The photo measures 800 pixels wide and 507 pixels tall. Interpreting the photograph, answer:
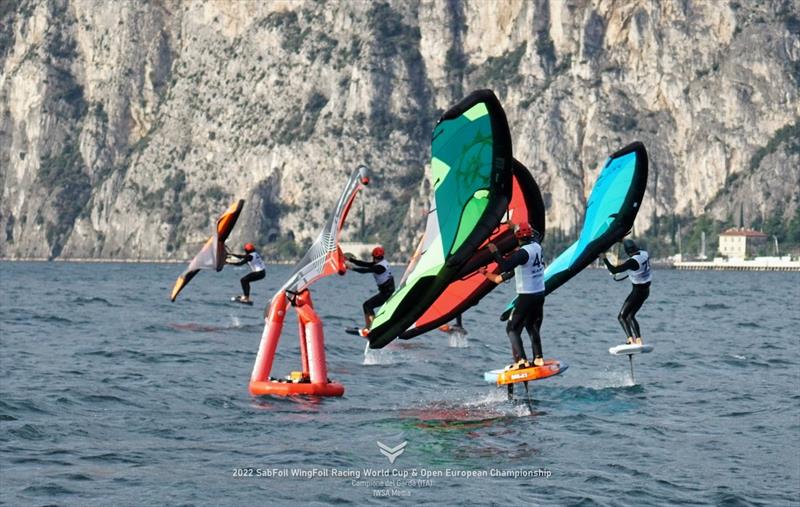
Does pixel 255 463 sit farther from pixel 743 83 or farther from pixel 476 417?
pixel 743 83

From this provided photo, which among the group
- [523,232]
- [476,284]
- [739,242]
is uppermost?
[739,242]

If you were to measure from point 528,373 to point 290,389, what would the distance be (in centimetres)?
462

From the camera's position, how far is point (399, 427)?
63.9 ft

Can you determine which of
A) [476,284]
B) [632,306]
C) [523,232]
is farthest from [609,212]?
[523,232]

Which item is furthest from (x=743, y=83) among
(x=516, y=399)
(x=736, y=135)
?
(x=516, y=399)

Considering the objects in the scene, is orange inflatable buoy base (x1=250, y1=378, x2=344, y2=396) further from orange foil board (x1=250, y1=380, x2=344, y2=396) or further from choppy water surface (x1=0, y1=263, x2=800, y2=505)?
choppy water surface (x1=0, y1=263, x2=800, y2=505)

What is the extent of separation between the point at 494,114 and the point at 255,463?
6.67 meters

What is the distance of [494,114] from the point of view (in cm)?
1989

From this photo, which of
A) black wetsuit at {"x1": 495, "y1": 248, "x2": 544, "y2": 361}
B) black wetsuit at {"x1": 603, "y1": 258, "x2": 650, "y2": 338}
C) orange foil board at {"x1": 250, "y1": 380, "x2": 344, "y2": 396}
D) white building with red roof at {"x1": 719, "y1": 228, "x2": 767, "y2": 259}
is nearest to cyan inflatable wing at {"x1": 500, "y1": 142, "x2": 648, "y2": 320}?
black wetsuit at {"x1": 603, "y1": 258, "x2": 650, "y2": 338}

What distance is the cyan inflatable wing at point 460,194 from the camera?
65.8 feet

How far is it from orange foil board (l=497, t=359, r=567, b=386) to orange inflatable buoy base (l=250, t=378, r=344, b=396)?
372 cm

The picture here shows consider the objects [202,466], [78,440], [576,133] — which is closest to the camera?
[202,466]

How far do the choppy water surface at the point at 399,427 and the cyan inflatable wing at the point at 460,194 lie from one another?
202 centimetres

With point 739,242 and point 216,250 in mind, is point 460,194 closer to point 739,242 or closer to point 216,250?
point 216,250
